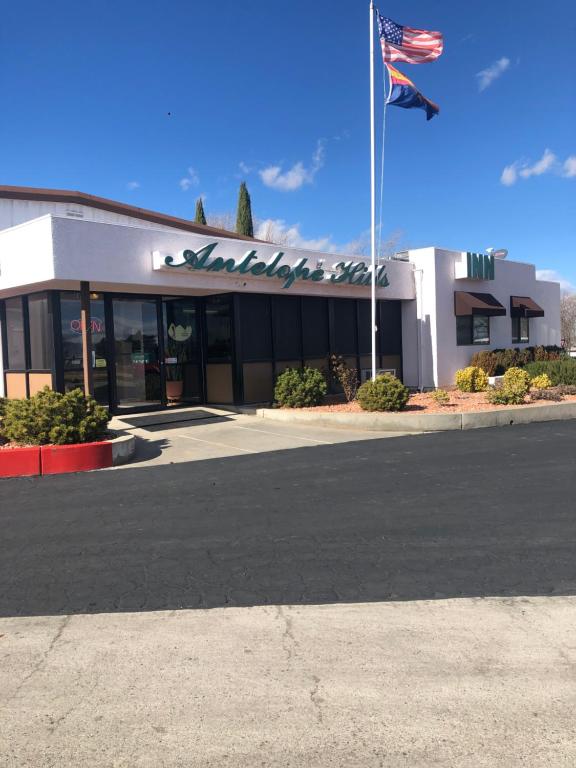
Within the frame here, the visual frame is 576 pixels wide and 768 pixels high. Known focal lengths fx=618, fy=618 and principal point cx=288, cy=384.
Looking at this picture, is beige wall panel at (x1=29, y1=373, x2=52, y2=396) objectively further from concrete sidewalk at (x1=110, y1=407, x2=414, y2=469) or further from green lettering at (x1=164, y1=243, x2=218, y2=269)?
green lettering at (x1=164, y1=243, x2=218, y2=269)

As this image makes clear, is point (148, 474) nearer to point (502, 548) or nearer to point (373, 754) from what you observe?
Result: point (502, 548)

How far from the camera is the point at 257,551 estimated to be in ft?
17.3

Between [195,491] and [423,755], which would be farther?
[195,491]

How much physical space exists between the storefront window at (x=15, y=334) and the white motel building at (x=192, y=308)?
0.15 ft

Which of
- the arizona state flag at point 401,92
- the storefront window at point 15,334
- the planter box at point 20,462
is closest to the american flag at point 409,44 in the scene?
the arizona state flag at point 401,92

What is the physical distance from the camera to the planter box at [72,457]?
877 centimetres

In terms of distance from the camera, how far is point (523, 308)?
73.3ft

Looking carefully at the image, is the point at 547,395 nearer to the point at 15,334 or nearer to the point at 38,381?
the point at 38,381

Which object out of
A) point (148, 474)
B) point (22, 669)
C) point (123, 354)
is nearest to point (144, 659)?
point (22, 669)

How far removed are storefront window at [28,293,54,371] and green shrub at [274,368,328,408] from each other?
16.3 feet

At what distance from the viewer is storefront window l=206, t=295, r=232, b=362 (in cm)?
1473

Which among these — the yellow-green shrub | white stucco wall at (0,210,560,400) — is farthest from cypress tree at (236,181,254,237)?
the yellow-green shrub

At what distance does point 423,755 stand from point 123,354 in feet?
39.8

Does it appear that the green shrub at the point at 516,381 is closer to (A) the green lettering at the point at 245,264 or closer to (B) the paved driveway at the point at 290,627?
(A) the green lettering at the point at 245,264
